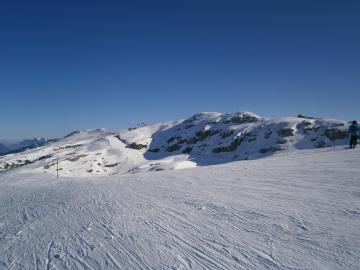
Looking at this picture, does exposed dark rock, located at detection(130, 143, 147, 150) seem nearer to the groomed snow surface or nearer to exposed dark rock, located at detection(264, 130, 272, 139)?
exposed dark rock, located at detection(264, 130, 272, 139)

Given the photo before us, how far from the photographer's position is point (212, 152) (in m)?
99.8

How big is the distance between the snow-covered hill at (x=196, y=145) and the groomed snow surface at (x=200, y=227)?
59.8 meters

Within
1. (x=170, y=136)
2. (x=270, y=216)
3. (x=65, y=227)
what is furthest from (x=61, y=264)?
(x=170, y=136)

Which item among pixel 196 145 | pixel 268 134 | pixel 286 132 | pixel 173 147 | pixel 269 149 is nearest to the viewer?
pixel 269 149

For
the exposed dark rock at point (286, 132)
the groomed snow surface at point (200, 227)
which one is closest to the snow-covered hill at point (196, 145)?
the exposed dark rock at point (286, 132)

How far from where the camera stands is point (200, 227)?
6.35 metres

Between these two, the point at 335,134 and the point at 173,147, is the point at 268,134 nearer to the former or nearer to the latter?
the point at 335,134

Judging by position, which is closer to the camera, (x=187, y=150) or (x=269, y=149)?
(x=269, y=149)

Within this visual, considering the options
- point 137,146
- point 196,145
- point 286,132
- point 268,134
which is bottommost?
point 196,145

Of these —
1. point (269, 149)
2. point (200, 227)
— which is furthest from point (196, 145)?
point (200, 227)

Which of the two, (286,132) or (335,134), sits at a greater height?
(286,132)

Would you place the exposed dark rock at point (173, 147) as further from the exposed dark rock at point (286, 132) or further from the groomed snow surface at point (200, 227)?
the groomed snow surface at point (200, 227)

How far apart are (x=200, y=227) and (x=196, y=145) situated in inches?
4189

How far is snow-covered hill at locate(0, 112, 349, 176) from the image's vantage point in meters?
80.4
